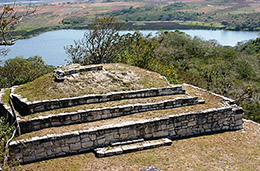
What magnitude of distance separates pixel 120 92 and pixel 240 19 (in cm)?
9436

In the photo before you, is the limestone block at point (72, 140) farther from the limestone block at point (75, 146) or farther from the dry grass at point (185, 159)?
the dry grass at point (185, 159)

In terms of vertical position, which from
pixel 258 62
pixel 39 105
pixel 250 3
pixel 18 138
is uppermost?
pixel 250 3

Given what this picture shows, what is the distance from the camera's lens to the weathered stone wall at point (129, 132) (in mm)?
9797

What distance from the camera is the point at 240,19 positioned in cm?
9488

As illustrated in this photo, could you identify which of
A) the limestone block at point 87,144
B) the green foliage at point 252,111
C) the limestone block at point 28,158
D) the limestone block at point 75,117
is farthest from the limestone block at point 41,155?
the green foliage at point 252,111

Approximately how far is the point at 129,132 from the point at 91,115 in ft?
5.89

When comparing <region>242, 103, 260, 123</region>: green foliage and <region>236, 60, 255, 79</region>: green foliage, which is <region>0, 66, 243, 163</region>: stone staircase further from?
<region>236, 60, 255, 79</region>: green foliage

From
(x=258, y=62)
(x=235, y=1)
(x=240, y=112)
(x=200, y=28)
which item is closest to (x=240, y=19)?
(x=200, y=28)

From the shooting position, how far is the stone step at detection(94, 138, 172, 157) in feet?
33.5

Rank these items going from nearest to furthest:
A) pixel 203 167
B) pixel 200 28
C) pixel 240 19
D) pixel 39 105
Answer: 1. pixel 203 167
2. pixel 39 105
3. pixel 200 28
4. pixel 240 19

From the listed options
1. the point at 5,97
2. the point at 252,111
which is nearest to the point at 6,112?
the point at 5,97

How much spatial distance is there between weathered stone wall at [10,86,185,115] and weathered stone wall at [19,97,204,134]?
73cm

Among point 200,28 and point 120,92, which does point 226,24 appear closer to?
point 200,28

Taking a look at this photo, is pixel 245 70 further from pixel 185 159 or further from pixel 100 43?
pixel 185 159
